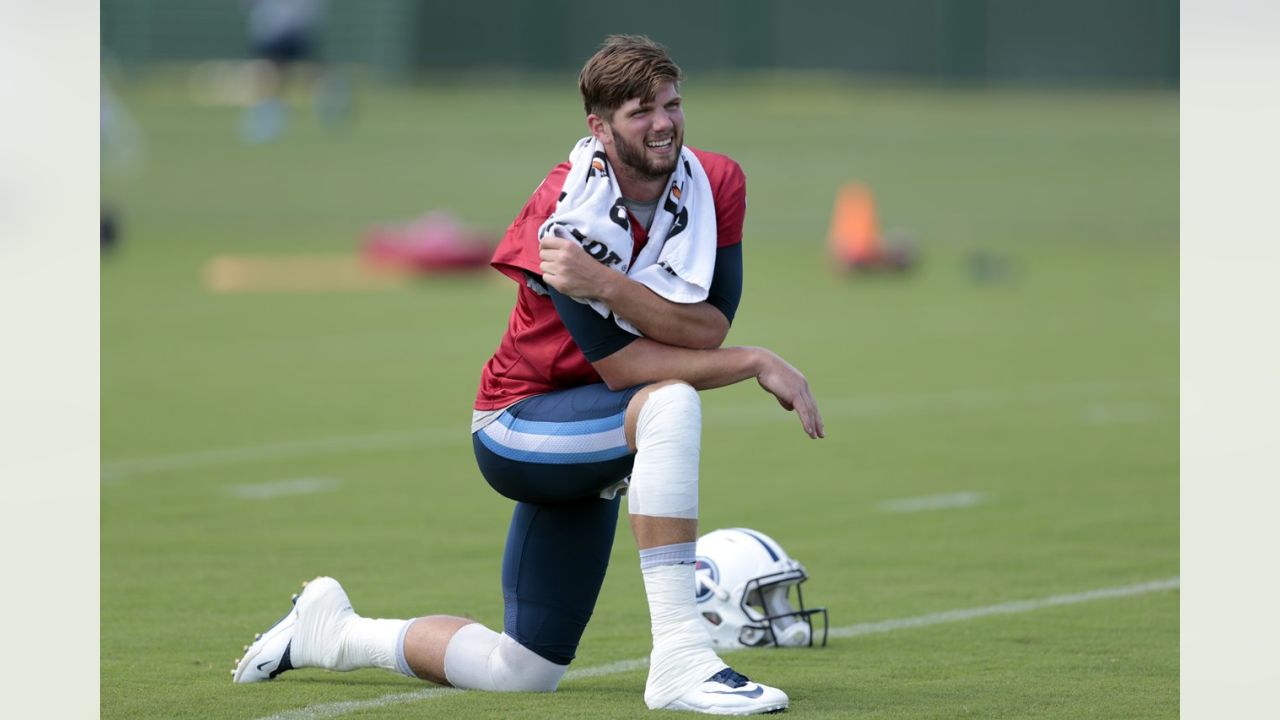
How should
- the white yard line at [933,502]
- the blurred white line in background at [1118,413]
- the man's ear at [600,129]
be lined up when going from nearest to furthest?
the man's ear at [600,129] < the white yard line at [933,502] < the blurred white line in background at [1118,413]

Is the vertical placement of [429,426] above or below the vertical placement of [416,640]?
below

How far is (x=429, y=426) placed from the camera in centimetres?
1142

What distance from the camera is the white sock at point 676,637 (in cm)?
463

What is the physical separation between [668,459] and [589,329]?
39 cm

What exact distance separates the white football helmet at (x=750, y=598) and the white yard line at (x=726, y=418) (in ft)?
14.1

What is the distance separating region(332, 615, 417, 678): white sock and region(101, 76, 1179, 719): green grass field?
0.08 m

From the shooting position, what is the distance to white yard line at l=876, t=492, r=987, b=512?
8.70 m

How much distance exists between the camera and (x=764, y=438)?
1114 cm

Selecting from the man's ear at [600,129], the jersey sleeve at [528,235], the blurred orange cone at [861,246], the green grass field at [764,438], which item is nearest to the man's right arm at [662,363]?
the jersey sleeve at [528,235]

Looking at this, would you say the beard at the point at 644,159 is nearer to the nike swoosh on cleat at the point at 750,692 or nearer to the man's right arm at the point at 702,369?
the man's right arm at the point at 702,369
